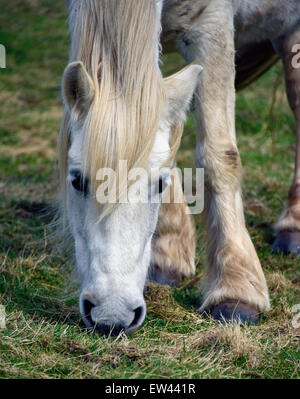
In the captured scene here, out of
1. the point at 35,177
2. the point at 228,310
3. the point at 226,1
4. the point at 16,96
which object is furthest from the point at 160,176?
the point at 16,96

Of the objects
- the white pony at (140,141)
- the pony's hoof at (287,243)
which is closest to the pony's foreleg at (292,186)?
the pony's hoof at (287,243)

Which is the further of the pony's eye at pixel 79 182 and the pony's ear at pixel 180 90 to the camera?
the pony's ear at pixel 180 90

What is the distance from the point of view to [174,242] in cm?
412

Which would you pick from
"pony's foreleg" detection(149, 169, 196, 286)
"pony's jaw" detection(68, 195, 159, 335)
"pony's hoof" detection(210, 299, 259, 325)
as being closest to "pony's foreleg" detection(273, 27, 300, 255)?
"pony's foreleg" detection(149, 169, 196, 286)

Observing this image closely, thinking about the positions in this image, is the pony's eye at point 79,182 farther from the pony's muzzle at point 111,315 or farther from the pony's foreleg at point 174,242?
the pony's foreleg at point 174,242

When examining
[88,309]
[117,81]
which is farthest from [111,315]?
[117,81]

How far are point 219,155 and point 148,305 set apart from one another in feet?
2.80

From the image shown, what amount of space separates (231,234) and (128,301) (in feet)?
3.29

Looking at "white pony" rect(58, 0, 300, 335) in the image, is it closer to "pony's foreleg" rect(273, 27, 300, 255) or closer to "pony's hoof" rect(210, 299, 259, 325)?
"pony's hoof" rect(210, 299, 259, 325)

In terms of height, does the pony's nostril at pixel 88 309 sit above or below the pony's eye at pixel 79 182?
below

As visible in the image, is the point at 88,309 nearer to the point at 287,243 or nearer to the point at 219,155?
the point at 219,155

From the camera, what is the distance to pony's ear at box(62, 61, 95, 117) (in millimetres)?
2656

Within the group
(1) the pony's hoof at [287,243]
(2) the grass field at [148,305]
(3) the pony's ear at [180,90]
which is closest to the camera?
(2) the grass field at [148,305]

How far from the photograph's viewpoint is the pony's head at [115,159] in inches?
101
